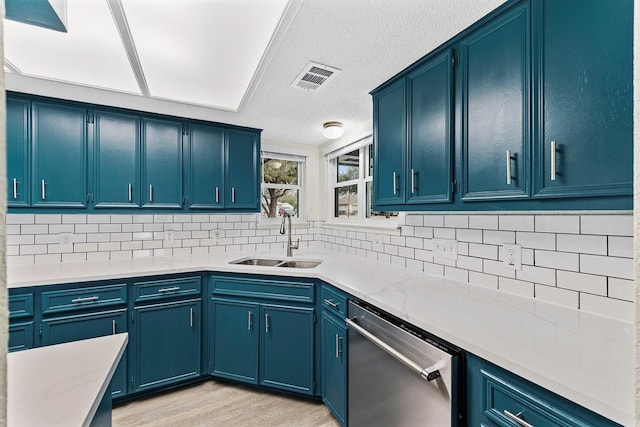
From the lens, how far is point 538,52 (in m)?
1.13

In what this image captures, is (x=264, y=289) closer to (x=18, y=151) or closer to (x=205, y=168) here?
(x=205, y=168)

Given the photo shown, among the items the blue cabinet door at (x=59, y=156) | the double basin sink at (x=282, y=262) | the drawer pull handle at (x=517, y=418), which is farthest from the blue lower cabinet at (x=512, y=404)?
the blue cabinet door at (x=59, y=156)

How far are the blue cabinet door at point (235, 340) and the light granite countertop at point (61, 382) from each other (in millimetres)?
Result: 1268

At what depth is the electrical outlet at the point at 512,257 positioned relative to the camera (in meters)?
1.48

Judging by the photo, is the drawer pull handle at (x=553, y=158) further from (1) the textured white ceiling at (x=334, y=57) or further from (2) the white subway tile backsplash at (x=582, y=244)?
(1) the textured white ceiling at (x=334, y=57)

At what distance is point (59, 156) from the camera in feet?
7.11

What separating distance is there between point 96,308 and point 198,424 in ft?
3.36

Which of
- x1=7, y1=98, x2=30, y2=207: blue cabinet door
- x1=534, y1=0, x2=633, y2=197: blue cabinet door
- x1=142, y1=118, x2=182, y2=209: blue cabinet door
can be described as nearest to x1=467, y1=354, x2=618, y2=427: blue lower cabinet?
x1=534, y1=0, x2=633, y2=197: blue cabinet door

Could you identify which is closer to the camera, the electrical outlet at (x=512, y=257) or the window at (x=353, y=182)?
the electrical outlet at (x=512, y=257)

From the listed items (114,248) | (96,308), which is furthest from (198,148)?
(96,308)

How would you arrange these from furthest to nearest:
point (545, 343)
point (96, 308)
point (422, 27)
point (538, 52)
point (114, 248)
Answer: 1. point (114, 248)
2. point (96, 308)
3. point (422, 27)
4. point (538, 52)
5. point (545, 343)

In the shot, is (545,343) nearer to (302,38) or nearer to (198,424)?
(302,38)

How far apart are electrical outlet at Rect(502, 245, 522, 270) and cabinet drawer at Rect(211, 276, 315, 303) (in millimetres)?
1201

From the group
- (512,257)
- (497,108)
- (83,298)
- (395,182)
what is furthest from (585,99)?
(83,298)
